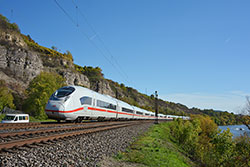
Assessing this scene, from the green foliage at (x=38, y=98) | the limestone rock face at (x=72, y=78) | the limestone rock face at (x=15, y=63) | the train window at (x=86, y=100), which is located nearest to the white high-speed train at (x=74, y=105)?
the train window at (x=86, y=100)

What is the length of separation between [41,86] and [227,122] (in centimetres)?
18650

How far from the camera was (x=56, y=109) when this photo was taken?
15.1 meters

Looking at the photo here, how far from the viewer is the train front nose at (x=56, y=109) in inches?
595

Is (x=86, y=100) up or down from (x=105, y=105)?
up

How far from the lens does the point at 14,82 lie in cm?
5166

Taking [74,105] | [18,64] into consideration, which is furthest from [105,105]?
[18,64]

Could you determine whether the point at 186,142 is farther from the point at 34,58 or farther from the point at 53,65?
the point at 53,65

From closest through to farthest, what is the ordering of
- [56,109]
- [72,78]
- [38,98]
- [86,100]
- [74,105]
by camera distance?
[56,109], [74,105], [86,100], [38,98], [72,78]

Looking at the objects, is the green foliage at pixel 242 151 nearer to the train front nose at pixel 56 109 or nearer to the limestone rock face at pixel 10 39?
the train front nose at pixel 56 109

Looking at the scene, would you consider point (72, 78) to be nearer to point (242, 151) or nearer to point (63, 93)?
point (63, 93)

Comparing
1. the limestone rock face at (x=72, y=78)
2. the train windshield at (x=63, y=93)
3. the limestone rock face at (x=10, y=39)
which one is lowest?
the train windshield at (x=63, y=93)

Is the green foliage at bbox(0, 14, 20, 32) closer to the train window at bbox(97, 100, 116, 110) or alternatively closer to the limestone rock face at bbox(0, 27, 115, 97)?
the limestone rock face at bbox(0, 27, 115, 97)

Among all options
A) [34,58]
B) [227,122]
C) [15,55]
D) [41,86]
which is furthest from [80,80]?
[227,122]

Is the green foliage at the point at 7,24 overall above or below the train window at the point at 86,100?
above
